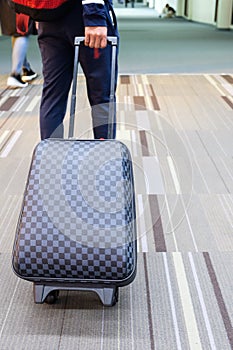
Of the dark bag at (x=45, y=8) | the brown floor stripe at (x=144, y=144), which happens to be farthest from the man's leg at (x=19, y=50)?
the dark bag at (x=45, y=8)

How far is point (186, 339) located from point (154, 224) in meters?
0.56

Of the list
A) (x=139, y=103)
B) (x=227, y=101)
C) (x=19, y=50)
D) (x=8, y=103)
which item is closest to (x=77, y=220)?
(x=139, y=103)

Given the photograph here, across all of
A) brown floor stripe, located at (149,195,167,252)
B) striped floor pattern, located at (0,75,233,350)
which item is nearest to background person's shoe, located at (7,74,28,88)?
striped floor pattern, located at (0,75,233,350)

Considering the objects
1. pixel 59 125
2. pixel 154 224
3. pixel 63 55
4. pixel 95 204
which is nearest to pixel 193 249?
pixel 154 224

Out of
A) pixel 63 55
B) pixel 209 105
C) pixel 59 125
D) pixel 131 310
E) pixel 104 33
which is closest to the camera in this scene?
pixel 131 310

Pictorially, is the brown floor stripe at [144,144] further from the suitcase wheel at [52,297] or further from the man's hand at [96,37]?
the suitcase wheel at [52,297]

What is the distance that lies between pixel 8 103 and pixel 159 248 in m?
2.01

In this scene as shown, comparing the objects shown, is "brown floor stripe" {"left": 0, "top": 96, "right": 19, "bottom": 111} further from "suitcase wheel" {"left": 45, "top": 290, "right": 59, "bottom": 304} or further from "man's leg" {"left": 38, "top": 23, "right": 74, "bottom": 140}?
"suitcase wheel" {"left": 45, "top": 290, "right": 59, "bottom": 304}

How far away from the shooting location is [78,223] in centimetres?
104

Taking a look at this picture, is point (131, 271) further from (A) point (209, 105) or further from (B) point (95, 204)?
(A) point (209, 105)

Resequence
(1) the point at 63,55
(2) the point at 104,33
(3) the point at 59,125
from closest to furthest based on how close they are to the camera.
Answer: (2) the point at 104,33, (1) the point at 63,55, (3) the point at 59,125

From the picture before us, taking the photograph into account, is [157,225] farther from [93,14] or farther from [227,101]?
[227,101]

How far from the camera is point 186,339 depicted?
106 cm

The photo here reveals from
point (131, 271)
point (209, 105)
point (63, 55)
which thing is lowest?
point (209, 105)
